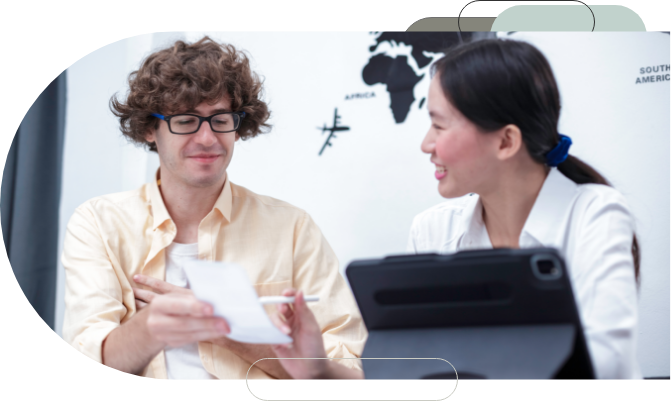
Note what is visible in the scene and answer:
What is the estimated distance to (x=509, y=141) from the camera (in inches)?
51.6

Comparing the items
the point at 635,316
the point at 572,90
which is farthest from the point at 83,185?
the point at 635,316

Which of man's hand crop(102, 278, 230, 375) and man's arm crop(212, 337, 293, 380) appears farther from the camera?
man's arm crop(212, 337, 293, 380)

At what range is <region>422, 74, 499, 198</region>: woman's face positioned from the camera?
4.31 ft

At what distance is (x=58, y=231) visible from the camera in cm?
147

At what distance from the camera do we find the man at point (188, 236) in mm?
1383

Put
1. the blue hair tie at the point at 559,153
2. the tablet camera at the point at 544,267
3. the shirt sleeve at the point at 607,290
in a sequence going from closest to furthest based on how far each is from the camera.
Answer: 1. the tablet camera at the point at 544,267
2. the shirt sleeve at the point at 607,290
3. the blue hair tie at the point at 559,153

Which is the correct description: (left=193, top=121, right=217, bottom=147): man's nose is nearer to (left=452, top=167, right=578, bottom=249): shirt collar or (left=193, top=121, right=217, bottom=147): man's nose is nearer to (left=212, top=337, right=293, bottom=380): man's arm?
(left=212, top=337, right=293, bottom=380): man's arm

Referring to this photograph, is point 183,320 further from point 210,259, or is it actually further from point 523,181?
point 523,181

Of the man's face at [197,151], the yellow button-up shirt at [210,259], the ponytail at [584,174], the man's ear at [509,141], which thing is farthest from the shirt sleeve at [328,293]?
the ponytail at [584,174]

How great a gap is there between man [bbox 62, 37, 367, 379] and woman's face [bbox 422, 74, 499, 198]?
325 millimetres

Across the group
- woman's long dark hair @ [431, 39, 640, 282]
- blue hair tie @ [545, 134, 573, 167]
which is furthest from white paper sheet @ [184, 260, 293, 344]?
blue hair tie @ [545, 134, 573, 167]

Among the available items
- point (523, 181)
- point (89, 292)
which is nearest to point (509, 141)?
point (523, 181)

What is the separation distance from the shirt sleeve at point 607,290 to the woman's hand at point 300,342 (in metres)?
0.55

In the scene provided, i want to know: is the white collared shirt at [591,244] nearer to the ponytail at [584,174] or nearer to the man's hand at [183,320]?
the ponytail at [584,174]
